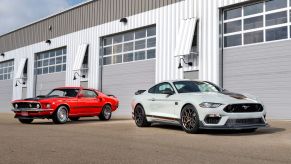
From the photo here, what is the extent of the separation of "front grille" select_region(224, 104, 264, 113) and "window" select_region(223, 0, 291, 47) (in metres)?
6.83

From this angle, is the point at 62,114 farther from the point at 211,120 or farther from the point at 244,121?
the point at 244,121

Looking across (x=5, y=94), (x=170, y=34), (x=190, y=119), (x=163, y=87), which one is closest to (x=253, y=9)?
(x=170, y=34)

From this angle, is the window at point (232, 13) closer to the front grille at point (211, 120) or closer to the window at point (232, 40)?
the window at point (232, 40)

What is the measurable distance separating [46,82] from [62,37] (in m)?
3.79

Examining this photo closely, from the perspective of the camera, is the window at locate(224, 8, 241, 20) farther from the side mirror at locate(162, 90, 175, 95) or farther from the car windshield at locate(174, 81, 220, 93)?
the side mirror at locate(162, 90, 175, 95)

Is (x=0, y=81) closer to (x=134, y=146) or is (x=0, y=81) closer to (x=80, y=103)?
(x=80, y=103)

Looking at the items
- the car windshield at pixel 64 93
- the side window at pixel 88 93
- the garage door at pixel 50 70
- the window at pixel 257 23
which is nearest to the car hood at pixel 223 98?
the car windshield at pixel 64 93

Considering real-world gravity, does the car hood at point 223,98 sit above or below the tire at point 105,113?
above

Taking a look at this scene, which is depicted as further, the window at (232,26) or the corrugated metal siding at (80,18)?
the corrugated metal siding at (80,18)

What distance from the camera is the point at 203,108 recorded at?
9047 mm

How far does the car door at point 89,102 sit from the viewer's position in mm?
14897

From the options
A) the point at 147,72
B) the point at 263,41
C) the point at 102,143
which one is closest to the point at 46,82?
the point at 147,72

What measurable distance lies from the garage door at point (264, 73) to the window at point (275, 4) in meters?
1.44

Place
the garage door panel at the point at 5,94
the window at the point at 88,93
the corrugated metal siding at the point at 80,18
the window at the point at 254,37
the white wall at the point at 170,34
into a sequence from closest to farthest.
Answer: the window at the point at 88,93 → the window at the point at 254,37 → the white wall at the point at 170,34 → the corrugated metal siding at the point at 80,18 → the garage door panel at the point at 5,94
